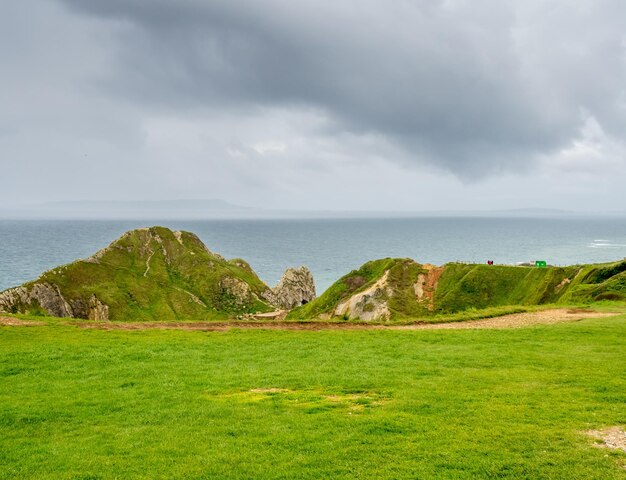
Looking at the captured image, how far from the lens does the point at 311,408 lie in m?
16.7

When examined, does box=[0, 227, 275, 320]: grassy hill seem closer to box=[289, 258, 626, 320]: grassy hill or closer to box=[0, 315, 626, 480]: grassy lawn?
box=[289, 258, 626, 320]: grassy hill

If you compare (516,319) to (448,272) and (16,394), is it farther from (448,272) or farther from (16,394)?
(448,272)

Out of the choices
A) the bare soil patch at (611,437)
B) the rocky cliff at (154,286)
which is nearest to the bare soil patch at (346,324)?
the bare soil patch at (611,437)

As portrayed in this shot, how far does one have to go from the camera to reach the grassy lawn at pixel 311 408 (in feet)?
41.1

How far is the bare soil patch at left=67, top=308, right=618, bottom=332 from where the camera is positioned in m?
35.2

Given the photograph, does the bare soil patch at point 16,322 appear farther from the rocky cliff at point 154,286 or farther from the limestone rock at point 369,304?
the rocky cliff at point 154,286

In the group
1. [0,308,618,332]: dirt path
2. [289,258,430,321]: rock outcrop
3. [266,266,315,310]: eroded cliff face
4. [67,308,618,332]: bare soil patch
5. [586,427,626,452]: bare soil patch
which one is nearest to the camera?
[586,427,626,452]: bare soil patch

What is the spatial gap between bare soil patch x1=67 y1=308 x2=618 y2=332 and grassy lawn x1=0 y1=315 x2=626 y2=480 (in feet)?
20.0

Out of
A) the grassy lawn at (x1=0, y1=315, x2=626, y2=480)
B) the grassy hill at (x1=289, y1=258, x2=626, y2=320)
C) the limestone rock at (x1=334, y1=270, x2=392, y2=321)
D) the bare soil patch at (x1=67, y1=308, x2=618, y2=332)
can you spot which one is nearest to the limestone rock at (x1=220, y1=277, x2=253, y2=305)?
the grassy hill at (x1=289, y1=258, x2=626, y2=320)

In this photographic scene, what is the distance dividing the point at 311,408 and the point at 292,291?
4847 inches

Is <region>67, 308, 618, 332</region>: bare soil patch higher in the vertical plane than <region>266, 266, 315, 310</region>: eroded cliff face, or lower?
higher

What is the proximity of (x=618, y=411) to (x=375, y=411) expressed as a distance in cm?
858

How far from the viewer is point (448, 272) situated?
96.6 meters

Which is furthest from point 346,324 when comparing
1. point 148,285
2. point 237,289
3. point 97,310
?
point 237,289
